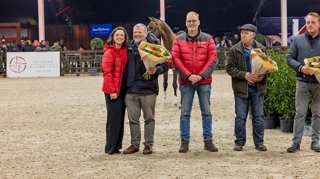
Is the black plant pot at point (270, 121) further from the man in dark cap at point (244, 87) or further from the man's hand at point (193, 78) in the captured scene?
the man's hand at point (193, 78)

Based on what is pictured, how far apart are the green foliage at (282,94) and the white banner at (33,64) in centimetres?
1625

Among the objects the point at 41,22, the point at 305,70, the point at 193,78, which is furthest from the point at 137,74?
the point at 41,22

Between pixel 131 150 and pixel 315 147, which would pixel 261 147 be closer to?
pixel 315 147

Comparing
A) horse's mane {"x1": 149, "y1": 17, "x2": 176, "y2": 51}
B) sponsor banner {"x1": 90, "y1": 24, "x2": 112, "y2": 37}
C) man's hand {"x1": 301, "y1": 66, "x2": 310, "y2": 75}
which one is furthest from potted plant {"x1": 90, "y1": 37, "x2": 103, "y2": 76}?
man's hand {"x1": 301, "y1": 66, "x2": 310, "y2": 75}

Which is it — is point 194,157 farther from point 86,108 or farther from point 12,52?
point 12,52

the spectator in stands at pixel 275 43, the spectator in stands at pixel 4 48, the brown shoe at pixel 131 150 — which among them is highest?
the spectator in stands at pixel 275 43

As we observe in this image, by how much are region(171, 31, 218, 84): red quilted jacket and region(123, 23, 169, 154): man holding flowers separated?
0.68 ft

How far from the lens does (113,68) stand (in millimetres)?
6453

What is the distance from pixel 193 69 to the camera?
6.51 metres

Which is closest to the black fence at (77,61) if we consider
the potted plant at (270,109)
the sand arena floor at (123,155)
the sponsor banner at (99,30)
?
the sponsor banner at (99,30)

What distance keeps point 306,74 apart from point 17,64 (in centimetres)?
1895

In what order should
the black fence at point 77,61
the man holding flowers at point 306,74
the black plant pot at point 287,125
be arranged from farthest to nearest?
1. the black fence at point 77,61
2. the black plant pot at point 287,125
3. the man holding flowers at point 306,74

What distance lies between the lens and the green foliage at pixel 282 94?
7891mm

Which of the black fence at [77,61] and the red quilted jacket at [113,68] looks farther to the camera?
the black fence at [77,61]
